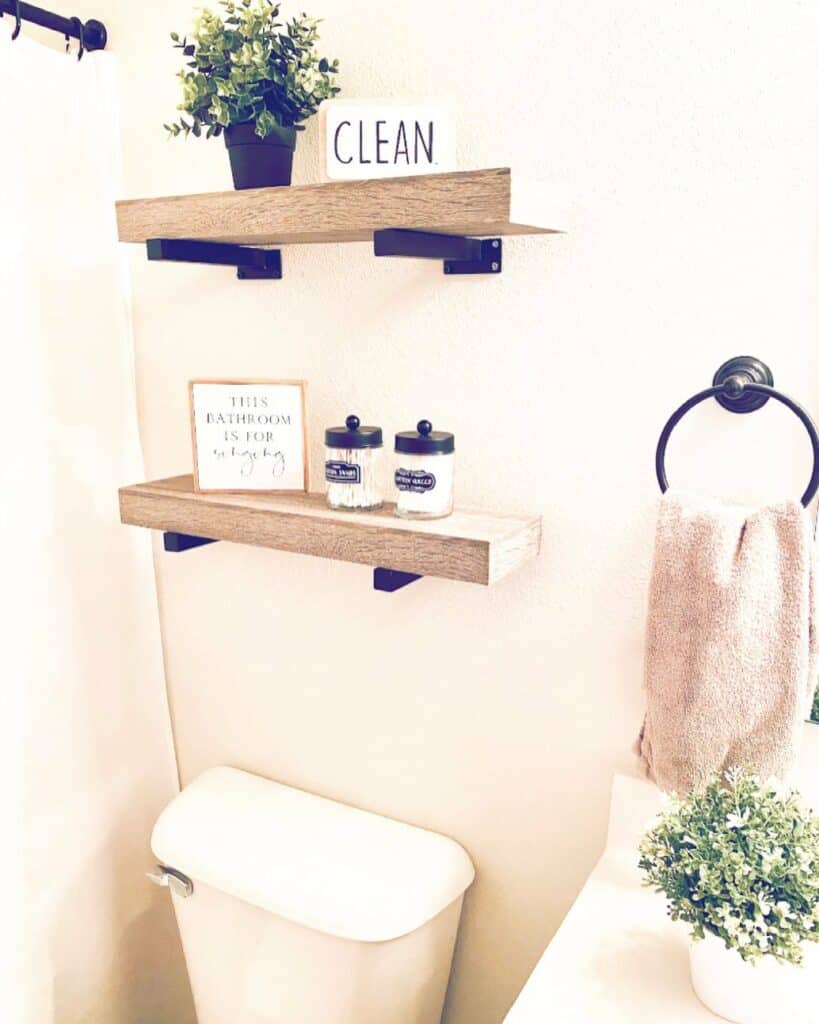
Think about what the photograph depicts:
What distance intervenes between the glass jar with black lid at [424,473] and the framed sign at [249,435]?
0.17 meters

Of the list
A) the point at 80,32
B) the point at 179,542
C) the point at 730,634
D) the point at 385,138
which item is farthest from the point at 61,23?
the point at 730,634

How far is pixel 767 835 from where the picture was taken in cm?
71

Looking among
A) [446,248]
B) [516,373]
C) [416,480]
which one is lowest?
[416,480]

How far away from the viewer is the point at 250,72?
0.88m

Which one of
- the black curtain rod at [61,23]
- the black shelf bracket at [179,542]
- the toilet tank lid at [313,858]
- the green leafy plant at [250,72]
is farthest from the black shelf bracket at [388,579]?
the black curtain rod at [61,23]

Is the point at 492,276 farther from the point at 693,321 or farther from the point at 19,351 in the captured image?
the point at 19,351

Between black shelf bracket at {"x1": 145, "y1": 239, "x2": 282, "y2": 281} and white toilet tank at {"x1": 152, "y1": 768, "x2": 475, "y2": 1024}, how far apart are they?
737mm

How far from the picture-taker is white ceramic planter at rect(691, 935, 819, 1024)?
27.8 inches

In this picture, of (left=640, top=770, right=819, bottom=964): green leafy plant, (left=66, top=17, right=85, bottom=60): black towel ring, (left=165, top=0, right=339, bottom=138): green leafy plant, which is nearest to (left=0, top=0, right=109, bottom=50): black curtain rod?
(left=66, top=17, right=85, bottom=60): black towel ring

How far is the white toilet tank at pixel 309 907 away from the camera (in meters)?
1.00

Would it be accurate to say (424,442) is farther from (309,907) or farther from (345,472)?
(309,907)

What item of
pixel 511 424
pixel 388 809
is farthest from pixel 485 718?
pixel 511 424

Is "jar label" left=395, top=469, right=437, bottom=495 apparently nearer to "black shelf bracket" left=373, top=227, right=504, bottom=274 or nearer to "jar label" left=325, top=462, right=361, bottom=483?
"jar label" left=325, top=462, right=361, bottom=483

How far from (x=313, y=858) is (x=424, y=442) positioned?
58 centimetres
